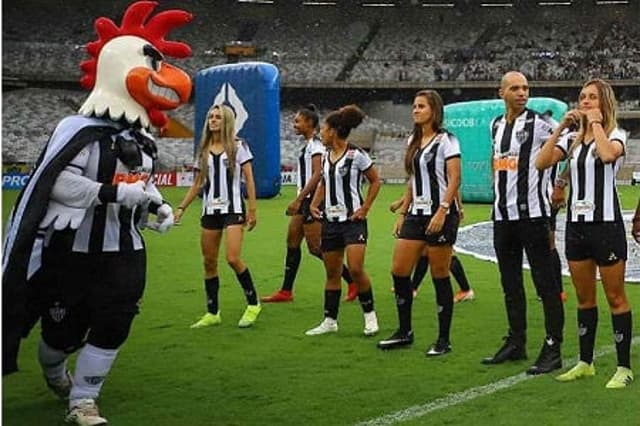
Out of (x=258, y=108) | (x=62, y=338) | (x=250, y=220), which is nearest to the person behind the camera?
(x=62, y=338)

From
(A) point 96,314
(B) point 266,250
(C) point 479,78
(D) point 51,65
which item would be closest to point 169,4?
(D) point 51,65

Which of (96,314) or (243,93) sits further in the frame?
(243,93)

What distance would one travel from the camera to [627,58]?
43.3m

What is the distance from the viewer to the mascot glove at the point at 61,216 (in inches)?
177

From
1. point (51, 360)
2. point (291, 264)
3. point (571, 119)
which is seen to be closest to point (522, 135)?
point (571, 119)

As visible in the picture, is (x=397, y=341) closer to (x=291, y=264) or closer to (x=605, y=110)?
(x=605, y=110)

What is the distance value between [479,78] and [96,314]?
1571 inches

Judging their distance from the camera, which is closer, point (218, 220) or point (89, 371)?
point (89, 371)

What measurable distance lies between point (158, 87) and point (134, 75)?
5.5 inches

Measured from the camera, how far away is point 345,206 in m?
7.16

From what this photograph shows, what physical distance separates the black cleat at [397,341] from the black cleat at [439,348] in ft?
0.86

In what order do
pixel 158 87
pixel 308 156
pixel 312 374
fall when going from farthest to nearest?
1. pixel 308 156
2. pixel 312 374
3. pixel 158 87

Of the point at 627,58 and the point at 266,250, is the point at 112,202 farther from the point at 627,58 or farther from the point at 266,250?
the point at 627,58

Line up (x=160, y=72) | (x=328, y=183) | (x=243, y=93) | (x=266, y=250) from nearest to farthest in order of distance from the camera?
(x=160, y=72) → (x=328, y=183) → (x=266, y=250) → (x=243, y=93)
